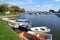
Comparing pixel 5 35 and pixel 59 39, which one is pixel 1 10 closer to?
pixel 59 39

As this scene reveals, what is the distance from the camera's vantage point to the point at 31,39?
48.0 ft

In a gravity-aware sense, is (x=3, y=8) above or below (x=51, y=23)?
A: above

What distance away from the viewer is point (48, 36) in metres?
16.3

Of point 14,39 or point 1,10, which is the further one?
point 1,10

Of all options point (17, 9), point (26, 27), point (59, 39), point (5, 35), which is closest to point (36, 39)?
point (5, 35)

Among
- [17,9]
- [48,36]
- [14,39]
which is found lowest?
[17,9]

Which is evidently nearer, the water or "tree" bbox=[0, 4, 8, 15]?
the water

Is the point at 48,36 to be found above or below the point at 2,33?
below

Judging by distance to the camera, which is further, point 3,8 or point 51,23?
point 3,8

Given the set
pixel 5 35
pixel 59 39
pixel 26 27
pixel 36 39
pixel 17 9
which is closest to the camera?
pixel 5 35

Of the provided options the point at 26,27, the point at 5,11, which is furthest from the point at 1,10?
the point at 26,27

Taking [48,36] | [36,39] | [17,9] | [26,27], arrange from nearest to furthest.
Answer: [36,39] → [48,36] → [26,27] → [17,9]

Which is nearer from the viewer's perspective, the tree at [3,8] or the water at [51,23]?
the water at [51,23]

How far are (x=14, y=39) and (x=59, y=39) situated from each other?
28.7ft
